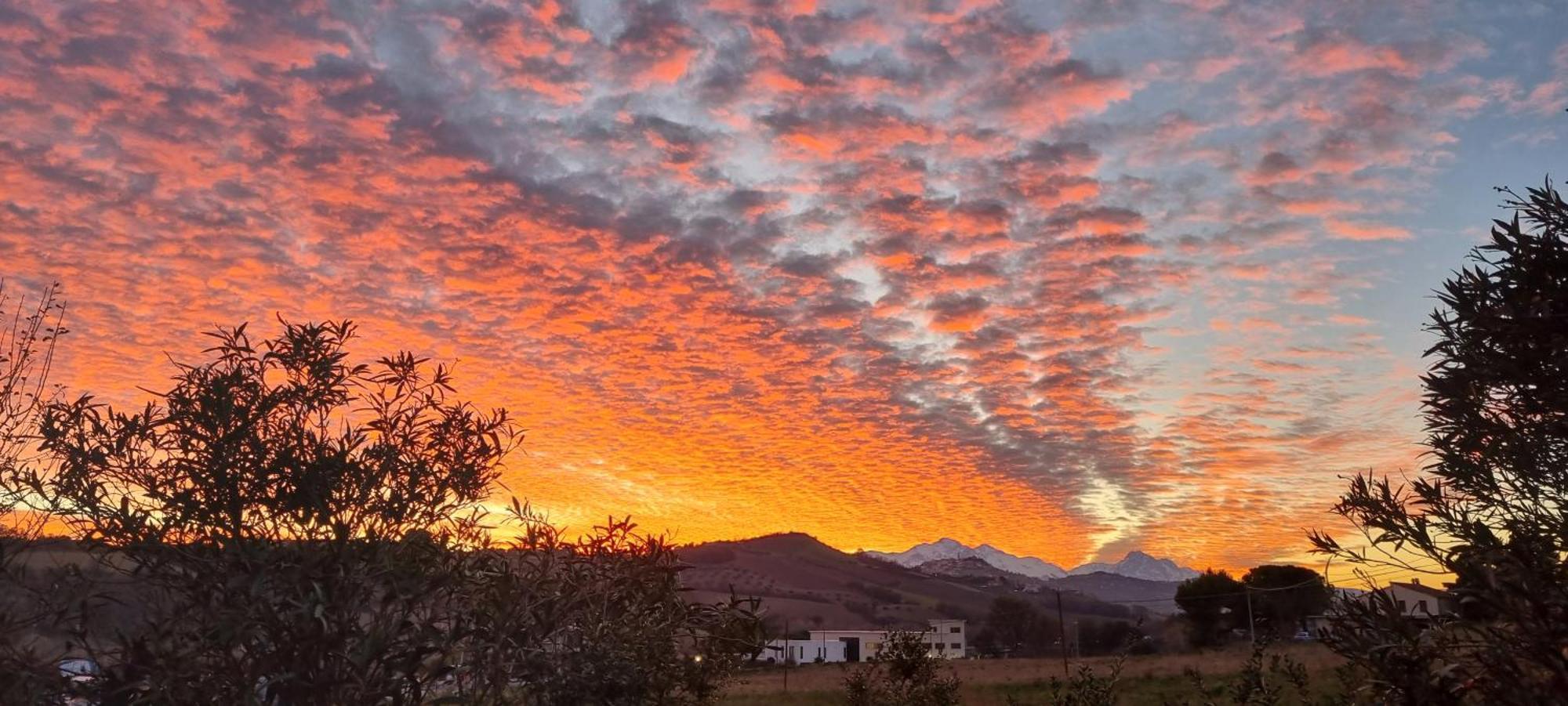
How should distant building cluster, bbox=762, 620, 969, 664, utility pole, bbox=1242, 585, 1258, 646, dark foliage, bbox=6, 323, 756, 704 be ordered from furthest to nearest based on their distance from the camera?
distant building cluster, bbox=762, 620, 969, 664, utility pole, bbox=1242, 585, 1258, 646, dark foliage, bbox=6, 323, 756, 704

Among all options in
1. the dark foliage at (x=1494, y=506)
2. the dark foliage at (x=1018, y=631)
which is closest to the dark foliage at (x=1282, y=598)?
the dark foliage at (x=1018, y=631)

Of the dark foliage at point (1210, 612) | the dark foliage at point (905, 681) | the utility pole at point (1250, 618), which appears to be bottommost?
the dark foliage at point (905, 681)

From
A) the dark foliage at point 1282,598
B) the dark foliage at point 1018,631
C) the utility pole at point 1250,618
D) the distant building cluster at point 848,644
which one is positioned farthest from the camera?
the dark foliage at point 1018,631

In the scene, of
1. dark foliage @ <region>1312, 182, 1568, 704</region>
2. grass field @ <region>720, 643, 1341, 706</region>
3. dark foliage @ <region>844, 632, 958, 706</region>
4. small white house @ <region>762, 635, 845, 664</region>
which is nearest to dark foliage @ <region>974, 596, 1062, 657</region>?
small white house @ <region>762, 635, 845, 664</region>

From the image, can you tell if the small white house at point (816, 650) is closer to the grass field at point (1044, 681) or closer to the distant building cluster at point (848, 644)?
the distant building cluster at point (848, 644)

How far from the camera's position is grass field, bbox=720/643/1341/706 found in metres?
43.8

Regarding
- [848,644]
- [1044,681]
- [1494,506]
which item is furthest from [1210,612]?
[1494,506]

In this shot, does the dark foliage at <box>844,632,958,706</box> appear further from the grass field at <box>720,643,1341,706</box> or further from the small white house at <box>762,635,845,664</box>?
the small white house at <box>762,635,845,664</box>

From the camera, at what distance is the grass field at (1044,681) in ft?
144

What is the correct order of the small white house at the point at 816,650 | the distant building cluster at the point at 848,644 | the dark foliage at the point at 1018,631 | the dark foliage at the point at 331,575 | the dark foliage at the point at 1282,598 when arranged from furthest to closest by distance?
the dark foliage at the point at 1018,631 < the distant building cluster at the point at 848,644 < the small white house at the point at 816,650 < the dark foliage at the point at 1282,598 < the dark foliage at the point at 331,575

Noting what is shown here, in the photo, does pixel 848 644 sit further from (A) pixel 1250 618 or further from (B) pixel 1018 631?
(A) pixel 1250 618

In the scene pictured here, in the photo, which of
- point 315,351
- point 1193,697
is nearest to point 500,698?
point 315,351

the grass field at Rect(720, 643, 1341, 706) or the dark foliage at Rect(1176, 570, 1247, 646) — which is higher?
the dark foliage at Rect(1176, 570, 1247, 646)

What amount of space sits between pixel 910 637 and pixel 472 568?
997 inches
